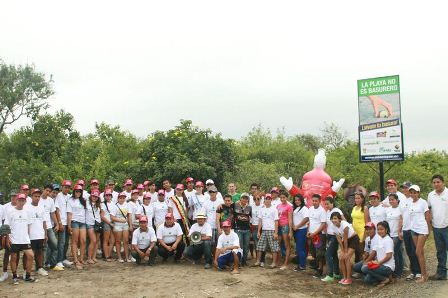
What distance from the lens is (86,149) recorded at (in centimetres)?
2148

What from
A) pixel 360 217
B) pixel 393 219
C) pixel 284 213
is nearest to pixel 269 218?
pixel 284 213

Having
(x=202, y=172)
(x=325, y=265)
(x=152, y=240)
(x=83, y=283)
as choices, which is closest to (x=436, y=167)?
(x=202, y=172)

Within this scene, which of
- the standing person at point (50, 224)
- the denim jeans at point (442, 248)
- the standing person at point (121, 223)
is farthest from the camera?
the standing person at point (121, 223)

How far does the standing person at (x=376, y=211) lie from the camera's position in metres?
9.41

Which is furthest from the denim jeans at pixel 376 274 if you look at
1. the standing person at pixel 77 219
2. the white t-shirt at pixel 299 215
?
the standing person at pixel 77 219

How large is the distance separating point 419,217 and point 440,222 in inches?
14.0

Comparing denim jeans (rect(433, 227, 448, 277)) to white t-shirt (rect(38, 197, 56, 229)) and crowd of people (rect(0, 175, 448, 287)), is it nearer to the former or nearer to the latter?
crowd of people (rect(0, 175, 448, 287))

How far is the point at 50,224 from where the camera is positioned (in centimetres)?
1015

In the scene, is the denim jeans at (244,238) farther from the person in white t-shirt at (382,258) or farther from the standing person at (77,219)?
the standing person at (77,219)

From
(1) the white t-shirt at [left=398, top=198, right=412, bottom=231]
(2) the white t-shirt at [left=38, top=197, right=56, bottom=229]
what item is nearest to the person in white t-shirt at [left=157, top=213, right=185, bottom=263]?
(2) the white t-shirt at [left=38, top=197, right=56, bottom=229]

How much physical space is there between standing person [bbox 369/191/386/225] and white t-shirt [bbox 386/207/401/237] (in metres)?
0.11

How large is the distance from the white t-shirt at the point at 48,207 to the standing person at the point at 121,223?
1436 mm

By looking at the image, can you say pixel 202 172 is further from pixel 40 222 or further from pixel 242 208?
pixel 40 222

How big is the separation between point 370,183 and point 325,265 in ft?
30.6
